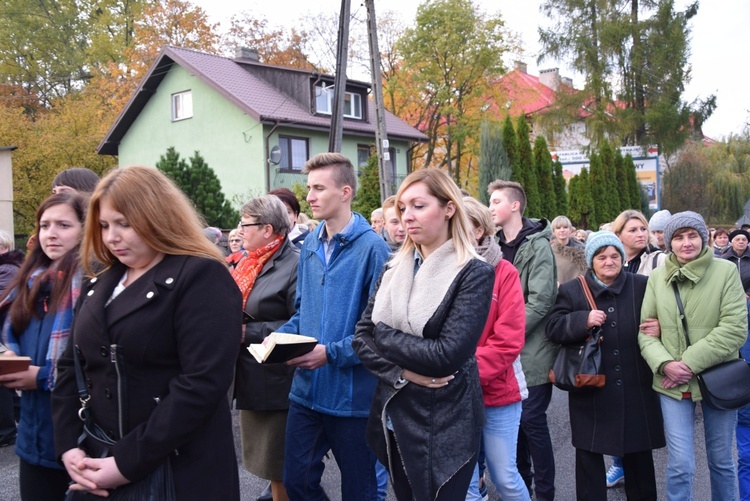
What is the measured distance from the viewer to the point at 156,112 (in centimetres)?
3033

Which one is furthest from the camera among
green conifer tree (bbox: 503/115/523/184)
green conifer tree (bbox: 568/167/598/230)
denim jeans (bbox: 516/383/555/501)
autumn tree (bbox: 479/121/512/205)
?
green conifer tree (bbox: 568/167/598/230)

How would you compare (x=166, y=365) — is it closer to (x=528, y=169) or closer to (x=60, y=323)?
(x=60, y=323)

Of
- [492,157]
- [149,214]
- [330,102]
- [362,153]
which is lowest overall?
[149,214]

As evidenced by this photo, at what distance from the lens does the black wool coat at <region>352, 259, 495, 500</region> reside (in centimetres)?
278

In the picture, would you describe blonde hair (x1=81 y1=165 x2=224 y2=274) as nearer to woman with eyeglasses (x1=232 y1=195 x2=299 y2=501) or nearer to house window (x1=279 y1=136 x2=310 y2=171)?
woman with eyeglasses (x1=232 y1=195 x2=299 y2=501)

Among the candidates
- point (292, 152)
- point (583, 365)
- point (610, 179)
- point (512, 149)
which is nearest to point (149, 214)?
point (583, 365)

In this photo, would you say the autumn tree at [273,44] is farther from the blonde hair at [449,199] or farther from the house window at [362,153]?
the blonde hair at [449,199]

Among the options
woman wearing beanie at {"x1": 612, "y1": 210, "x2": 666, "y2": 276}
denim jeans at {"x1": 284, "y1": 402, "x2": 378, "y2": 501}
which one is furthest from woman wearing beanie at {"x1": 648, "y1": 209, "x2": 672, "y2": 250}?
denim jeans at {"x1": 284, "y1": 402, "x2": 378, "y2": 501}

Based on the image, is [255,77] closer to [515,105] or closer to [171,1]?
[171,1]

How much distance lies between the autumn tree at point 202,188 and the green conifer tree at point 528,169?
1281 centimetres

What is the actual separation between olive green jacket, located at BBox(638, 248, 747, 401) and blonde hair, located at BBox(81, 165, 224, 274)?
2792 mm

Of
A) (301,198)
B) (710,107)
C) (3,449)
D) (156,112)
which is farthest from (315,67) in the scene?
(3,449)

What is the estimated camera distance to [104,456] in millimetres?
2400

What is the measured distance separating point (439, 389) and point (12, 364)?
1799mm
